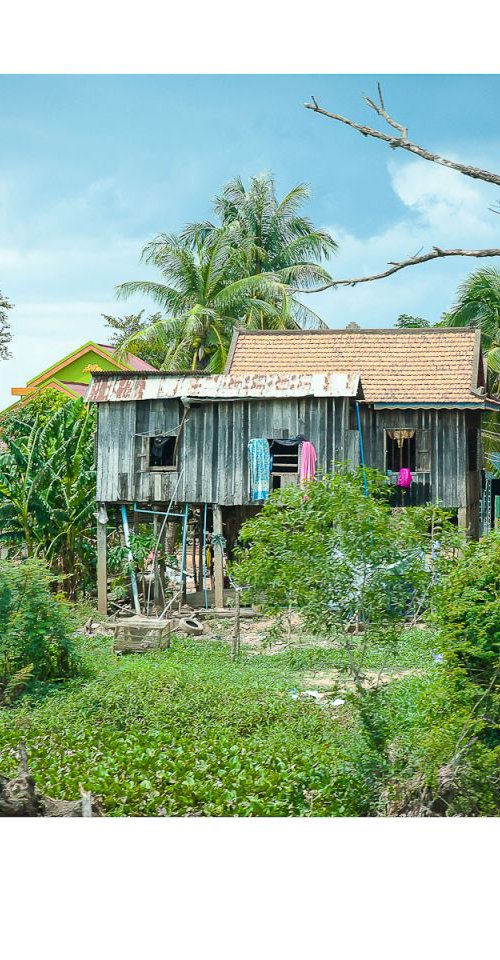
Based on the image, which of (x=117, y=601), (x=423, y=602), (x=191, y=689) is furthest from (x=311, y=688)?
(x=117, y=601)

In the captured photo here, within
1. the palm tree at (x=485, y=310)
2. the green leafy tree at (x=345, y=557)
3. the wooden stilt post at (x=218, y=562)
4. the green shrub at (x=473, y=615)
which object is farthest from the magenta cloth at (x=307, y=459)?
the palm tree at (x=485, y=310)

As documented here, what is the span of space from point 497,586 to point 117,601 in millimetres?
7002

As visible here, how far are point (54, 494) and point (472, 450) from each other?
5211 millimetres

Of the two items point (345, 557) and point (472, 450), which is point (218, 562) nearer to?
point (472, 450)

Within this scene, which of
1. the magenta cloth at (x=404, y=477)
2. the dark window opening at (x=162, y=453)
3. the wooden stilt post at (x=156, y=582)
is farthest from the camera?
the magenta cloth at (x=404, y=477)

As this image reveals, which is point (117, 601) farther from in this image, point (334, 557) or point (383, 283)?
point (334, 557)

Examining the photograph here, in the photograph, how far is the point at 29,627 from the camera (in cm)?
682

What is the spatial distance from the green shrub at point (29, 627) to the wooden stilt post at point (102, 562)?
322cm

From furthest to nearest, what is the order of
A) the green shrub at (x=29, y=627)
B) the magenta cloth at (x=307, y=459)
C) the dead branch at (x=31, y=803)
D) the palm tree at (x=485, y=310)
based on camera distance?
the palm tree at (x=485, y=310) → the magenta cloth at (x=307, y=459) → the green shrub at (x=29, y=627) → the dead branch at (x=31, y=803)

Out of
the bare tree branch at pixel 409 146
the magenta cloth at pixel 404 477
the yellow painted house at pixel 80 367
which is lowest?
the magenta cloth at pixel 404 477

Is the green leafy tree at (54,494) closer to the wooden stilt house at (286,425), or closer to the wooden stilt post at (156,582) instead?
the wooden stilt house at (286,425)

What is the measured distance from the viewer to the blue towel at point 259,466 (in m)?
9.88

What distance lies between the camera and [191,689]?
6629 millimetres

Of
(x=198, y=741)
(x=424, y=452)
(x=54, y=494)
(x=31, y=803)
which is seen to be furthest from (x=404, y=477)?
(x=31, y=803)
